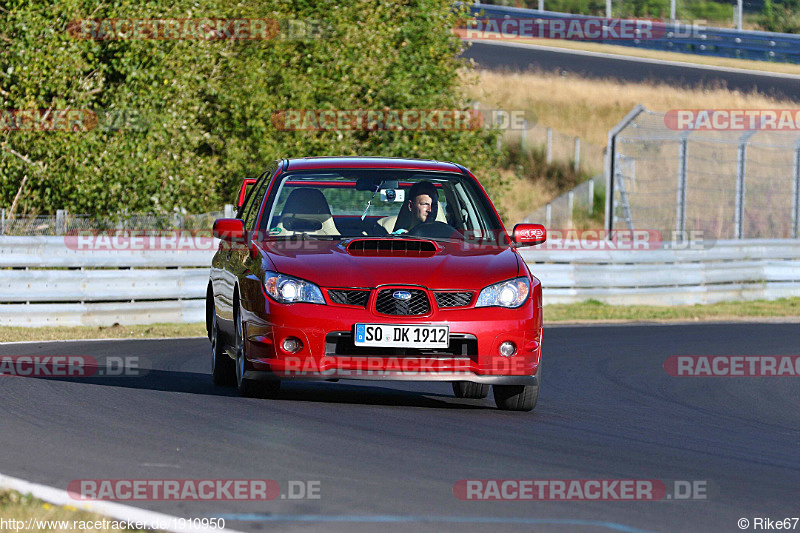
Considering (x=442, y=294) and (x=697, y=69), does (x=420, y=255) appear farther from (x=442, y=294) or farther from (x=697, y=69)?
(x=697, y=69)

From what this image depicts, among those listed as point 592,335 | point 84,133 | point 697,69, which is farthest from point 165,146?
point 697,69

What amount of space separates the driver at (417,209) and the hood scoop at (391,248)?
0.57 meters

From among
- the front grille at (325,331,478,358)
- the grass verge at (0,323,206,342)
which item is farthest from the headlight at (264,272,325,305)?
the grass verge at (0,323,206,342)

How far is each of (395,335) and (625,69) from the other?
130ft

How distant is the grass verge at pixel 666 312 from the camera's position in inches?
797

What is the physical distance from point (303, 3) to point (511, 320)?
20.2m

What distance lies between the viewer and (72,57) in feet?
68.6

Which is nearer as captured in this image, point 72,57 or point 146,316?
point 146,316

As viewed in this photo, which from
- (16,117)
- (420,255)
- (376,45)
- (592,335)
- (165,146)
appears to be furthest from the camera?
(376,45)

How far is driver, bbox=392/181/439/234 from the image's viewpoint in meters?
9.66

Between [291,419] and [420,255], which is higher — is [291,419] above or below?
below

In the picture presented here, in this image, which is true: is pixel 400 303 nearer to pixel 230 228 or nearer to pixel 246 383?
pixel 246 383

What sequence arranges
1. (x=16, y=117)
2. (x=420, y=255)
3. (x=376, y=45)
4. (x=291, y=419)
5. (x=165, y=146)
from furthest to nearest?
(x=376, y=45), (x=165, y=146), (x=16, y=117), (x=420, y=255), (x=291, y=419)

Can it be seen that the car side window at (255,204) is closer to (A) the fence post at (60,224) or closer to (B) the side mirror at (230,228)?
(B) the side mirror at (230,228)
